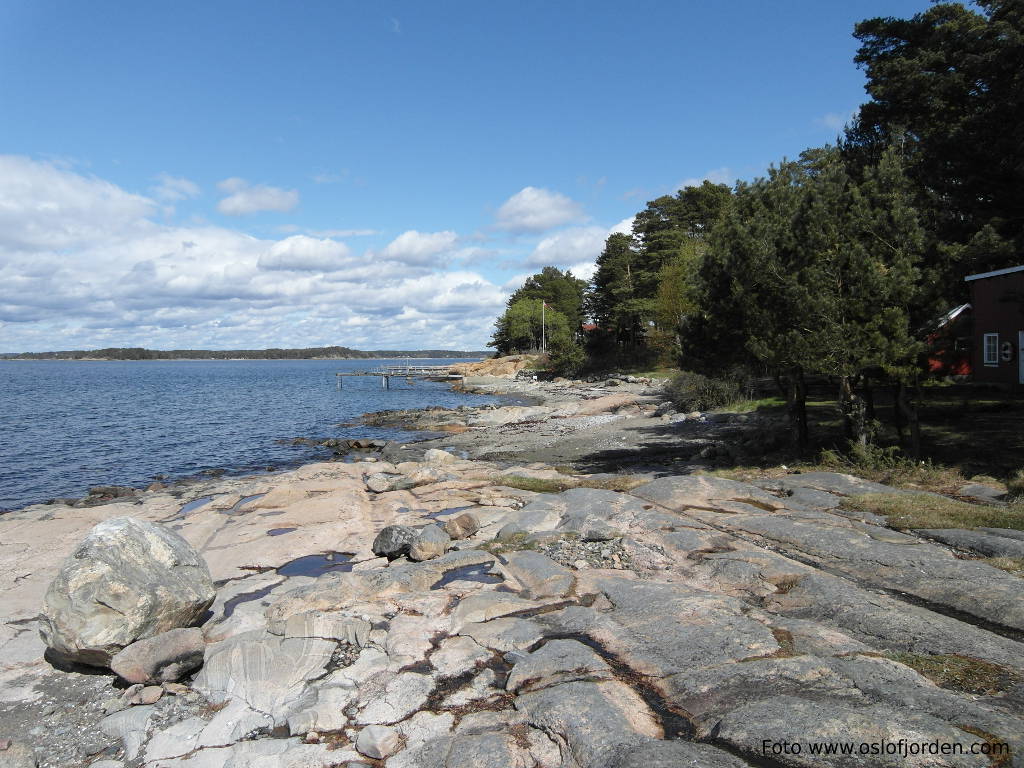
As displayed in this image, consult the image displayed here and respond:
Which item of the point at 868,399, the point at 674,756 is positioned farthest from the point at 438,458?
the point at 674,756

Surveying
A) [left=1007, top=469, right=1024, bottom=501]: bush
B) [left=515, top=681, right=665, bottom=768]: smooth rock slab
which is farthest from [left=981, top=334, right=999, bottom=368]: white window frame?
[left=515, top=681, right=665, bottom=768]: smooth rock slab

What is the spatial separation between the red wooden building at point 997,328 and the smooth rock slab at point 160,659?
30.3 metres

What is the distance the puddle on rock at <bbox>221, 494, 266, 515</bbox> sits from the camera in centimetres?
1825

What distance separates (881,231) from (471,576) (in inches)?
559

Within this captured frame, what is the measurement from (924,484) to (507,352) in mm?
105791

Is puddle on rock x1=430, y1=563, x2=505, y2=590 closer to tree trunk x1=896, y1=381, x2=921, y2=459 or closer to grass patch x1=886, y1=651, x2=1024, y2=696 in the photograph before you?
grass patch x1=886, y1=651, x2=1024, y2=696

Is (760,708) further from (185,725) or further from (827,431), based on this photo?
(827,431)

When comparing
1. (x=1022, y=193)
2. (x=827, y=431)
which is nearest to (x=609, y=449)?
(x=827, y=431)

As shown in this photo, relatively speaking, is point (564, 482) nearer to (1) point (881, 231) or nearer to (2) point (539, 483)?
(2) point (539, 483)

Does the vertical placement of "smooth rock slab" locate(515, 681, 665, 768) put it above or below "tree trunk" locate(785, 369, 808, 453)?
below

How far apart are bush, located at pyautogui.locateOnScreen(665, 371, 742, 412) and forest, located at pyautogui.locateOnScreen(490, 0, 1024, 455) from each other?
1311 mm

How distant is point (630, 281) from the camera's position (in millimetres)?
72750

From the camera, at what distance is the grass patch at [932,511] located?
456 inches

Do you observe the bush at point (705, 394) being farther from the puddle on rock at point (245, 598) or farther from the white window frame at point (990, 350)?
the puddle on rock at point (245, 598)
